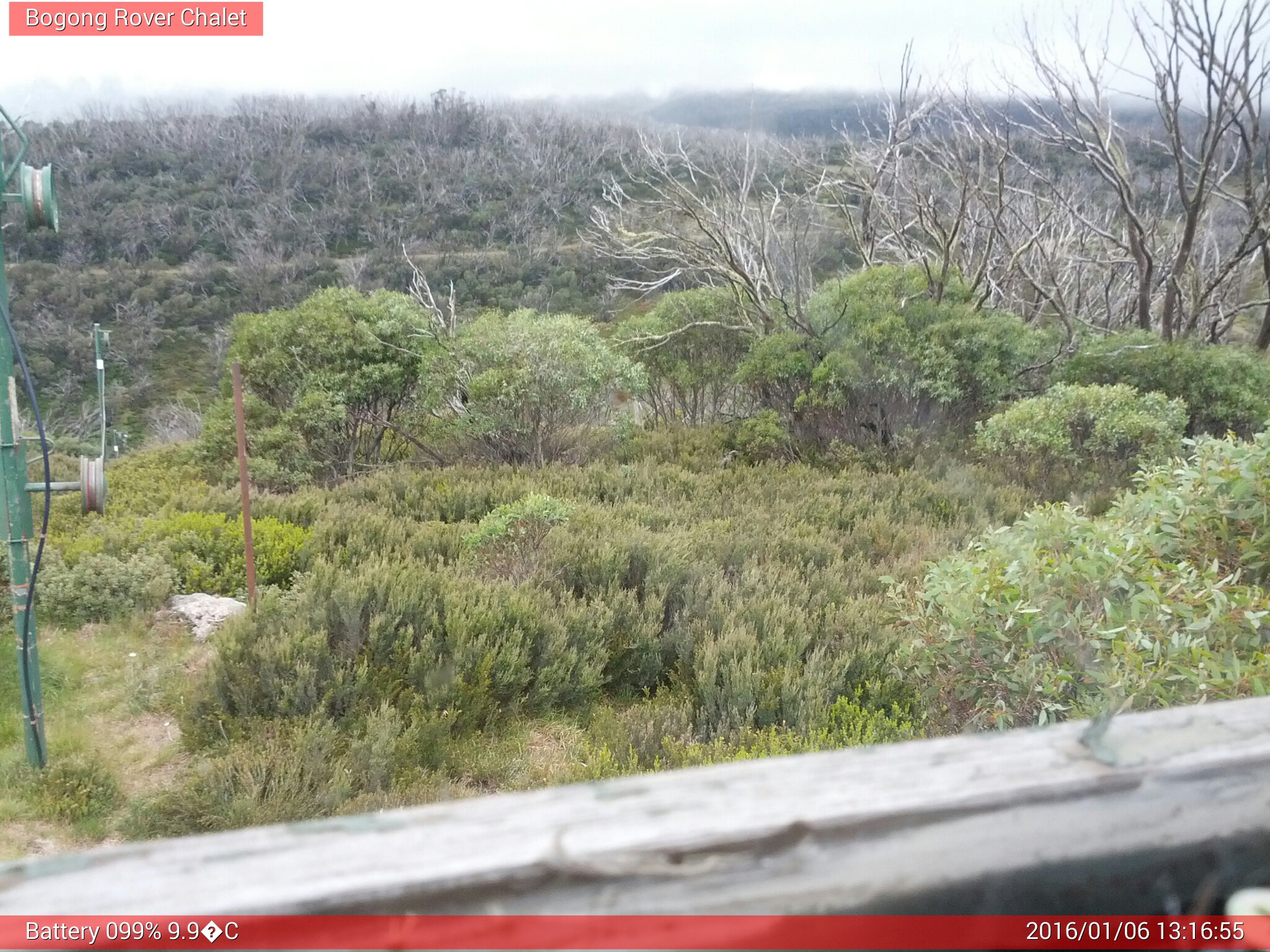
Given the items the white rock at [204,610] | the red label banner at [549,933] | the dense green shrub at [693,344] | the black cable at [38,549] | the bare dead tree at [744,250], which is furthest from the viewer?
the dense green shrub at [693,344]

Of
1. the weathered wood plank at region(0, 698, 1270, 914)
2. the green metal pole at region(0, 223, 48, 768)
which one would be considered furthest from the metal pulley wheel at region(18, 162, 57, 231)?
the weathered wood plank at region(0, 698, 1270, 914)

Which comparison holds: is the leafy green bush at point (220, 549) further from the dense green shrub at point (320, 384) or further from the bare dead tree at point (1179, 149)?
the bare dead tree at point (1179, 149)

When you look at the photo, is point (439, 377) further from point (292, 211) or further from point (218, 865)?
point (292, 211)

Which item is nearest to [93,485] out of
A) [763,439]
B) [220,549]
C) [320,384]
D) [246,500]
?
[246,500]

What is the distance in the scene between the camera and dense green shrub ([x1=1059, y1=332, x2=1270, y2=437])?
372 inches

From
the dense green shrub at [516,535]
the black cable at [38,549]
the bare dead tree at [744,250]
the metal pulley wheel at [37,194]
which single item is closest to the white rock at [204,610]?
the black cable at [38,549]

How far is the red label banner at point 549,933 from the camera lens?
0.56 m

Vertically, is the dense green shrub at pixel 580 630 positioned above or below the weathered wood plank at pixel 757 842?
below

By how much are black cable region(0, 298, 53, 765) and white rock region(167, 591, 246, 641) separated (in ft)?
5.27

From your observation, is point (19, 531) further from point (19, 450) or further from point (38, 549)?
point (19, 450)

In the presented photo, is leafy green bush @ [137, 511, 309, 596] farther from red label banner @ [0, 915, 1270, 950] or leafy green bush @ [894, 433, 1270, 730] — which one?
red label banner @ [0, 915, 1270, 950]

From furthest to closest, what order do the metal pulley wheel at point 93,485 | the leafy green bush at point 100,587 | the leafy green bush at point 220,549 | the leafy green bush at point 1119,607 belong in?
1. the leafy green bush at point 220,549
2. the leafy green bush at point 100,587
3. the metal pulley wheel at point 93,485
4. the leafy green bush at point 1119,607

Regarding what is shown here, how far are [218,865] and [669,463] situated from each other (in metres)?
9.90

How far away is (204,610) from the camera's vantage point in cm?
564
